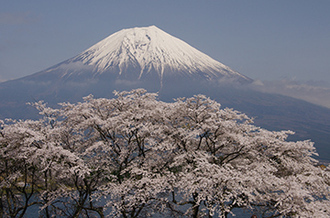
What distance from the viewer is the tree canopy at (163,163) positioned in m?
10.7

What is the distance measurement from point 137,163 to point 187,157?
284 cm

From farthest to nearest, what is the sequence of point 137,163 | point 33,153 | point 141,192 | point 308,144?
point 137,163 → point 308,144 → point 141,192 → point 33,153

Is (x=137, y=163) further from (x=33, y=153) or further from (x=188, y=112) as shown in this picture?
(x=33, y=153)

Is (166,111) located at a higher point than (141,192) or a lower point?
higher

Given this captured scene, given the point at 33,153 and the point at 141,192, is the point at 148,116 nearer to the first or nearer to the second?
the point at 141,192

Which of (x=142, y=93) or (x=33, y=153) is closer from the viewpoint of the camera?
(x=33, y=153)

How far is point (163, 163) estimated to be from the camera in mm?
14336

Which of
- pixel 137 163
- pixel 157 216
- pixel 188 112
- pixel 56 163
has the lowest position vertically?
pixel 157 216

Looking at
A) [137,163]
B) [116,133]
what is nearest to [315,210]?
[137,163]

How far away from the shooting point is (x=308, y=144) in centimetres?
1309

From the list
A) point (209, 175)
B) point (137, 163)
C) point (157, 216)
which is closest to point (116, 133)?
point (137, 163)

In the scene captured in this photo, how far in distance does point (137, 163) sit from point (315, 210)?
822cm

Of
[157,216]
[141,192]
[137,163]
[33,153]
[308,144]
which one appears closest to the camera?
[33,153]

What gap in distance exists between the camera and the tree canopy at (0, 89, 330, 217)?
10680 millimetres
